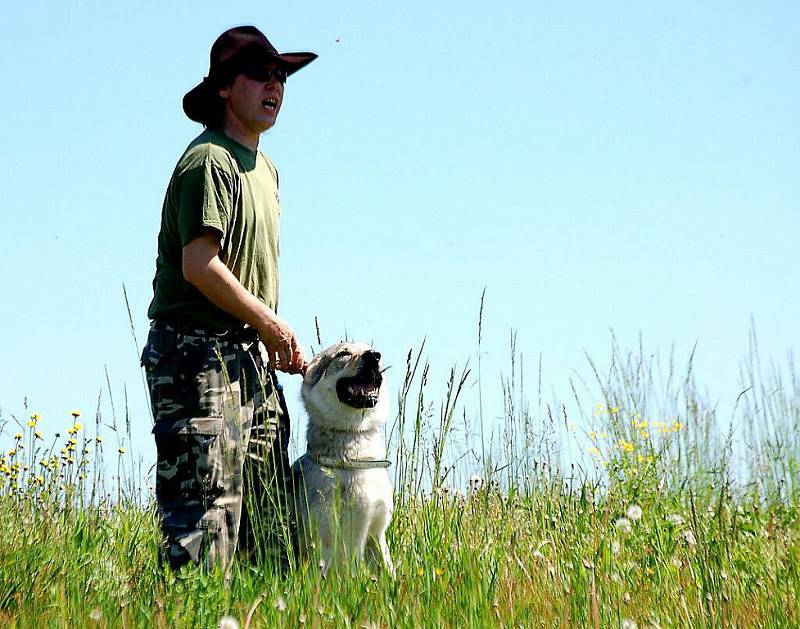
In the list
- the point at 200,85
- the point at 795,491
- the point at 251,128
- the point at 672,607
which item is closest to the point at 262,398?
the point at 251,128

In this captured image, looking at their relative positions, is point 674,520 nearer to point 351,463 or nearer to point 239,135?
point 351,463

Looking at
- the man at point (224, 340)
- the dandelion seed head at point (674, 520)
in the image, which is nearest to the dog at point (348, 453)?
the man at point (224, 340)

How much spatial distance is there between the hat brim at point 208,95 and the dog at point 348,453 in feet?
4.53

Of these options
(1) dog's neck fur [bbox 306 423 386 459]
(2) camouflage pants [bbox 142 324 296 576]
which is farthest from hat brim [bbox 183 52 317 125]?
(1) dog's neck fur [bbox 306 423 386 459]

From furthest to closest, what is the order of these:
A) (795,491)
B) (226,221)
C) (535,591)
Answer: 1. (795,491)
2. (226,221)
3. (535,591)

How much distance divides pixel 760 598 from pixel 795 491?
2538mm

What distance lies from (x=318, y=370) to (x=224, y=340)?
743mm

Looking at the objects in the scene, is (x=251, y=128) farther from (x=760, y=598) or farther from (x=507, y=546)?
(x=760, y=598)

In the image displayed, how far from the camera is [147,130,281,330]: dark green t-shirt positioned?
405cm

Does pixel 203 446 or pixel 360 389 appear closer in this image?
pixel 203 446

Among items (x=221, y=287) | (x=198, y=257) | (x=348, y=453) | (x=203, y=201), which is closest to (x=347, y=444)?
(x=348, y=453)

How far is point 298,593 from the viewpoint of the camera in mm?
3229

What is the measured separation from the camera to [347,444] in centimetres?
471

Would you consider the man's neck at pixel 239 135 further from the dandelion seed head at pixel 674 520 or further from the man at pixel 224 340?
the dandelion seed head at pixel 674 520
